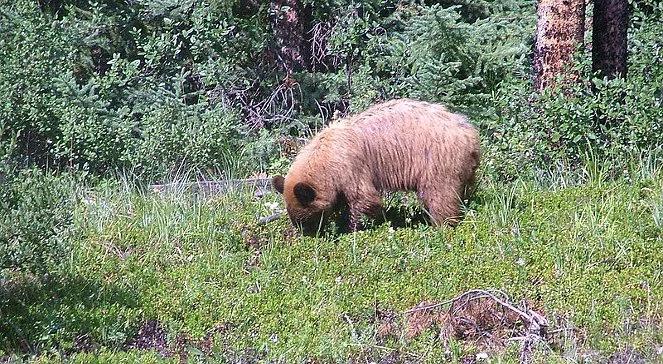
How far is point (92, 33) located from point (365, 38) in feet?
13.0

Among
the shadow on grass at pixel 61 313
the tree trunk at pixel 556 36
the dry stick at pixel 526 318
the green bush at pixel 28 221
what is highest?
the tree trunk at pixel 556 36

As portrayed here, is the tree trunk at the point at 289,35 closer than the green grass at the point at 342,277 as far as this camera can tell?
No

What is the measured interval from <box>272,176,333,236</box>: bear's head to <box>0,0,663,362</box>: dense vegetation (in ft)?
0.86

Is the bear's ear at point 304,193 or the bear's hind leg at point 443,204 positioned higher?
the bear's ear at point 304,193

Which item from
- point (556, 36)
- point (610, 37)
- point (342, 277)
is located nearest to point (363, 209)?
point (342, 277)

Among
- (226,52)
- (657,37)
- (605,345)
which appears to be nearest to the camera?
(605,345)

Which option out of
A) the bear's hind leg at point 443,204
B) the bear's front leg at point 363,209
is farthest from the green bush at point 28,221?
the bear's hind leg at point 443,204

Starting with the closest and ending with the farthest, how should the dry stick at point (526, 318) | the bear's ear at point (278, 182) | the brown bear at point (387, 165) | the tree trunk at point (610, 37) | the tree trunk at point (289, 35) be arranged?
the dry stick at point (526, 318)
the brown bear at point (387, 165)
the bear's ear at point (278, 182)
the tree trunk at point (610, 37)
the tree trunk at point (289, 35)

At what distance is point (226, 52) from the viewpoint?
13.3 meters

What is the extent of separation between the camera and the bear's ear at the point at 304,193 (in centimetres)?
840

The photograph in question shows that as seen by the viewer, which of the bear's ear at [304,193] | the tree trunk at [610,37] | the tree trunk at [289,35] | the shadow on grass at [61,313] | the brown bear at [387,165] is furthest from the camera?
the tree trunk at [289,35]

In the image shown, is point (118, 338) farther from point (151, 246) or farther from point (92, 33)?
point (92, 33)

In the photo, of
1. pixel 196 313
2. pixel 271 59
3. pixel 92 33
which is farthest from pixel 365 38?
pixel 196 313

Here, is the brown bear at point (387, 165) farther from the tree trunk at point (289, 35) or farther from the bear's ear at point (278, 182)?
the tree trunk at point (289, 35)
